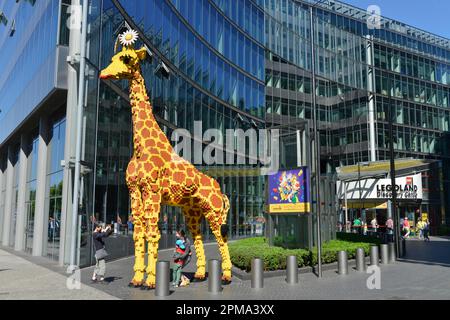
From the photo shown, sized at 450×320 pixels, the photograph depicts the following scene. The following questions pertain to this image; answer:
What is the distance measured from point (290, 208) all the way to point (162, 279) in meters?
8.42

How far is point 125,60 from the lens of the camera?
1115 cm

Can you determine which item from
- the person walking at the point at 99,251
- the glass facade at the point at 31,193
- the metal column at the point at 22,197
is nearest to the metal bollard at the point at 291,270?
the person walking at the point at 99,251

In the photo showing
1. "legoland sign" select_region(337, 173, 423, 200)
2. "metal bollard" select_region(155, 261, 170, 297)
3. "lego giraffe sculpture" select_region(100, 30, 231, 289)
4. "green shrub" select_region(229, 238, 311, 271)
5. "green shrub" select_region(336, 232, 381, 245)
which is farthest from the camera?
"legoland sign" select_region(337, 173, 423, 200)

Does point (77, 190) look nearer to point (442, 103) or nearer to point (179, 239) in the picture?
point (179, 239)

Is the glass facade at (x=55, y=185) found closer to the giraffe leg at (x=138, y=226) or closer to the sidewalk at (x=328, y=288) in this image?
the sidewalk at (x=328, y=288)

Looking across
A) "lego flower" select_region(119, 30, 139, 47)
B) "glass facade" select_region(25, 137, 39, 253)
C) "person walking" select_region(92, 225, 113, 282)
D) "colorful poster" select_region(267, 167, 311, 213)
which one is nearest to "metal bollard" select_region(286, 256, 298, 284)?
"colorful poster" select_region(267, 167, 311, 213)

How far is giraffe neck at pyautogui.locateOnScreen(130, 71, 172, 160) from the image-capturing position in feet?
36.5

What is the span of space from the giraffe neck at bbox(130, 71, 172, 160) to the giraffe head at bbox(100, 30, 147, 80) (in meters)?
0.32

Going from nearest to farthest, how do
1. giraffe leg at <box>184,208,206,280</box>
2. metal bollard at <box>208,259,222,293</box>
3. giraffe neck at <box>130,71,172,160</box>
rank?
metal bollard at <box>208,259,222,293</box>, giraffe neck at <box>130,71,172,160</box>, giraffe leg at <box>184,208,206,280</box>

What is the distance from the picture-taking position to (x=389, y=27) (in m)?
61.6

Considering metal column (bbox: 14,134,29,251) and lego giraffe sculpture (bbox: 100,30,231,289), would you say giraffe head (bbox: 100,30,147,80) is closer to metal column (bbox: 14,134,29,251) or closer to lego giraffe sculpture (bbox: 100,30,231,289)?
lego giraffe sculpture (bbox: 100,30,231,289)

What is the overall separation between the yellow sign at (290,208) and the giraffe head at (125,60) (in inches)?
340

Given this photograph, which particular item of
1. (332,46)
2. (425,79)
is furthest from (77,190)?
(425,79)
